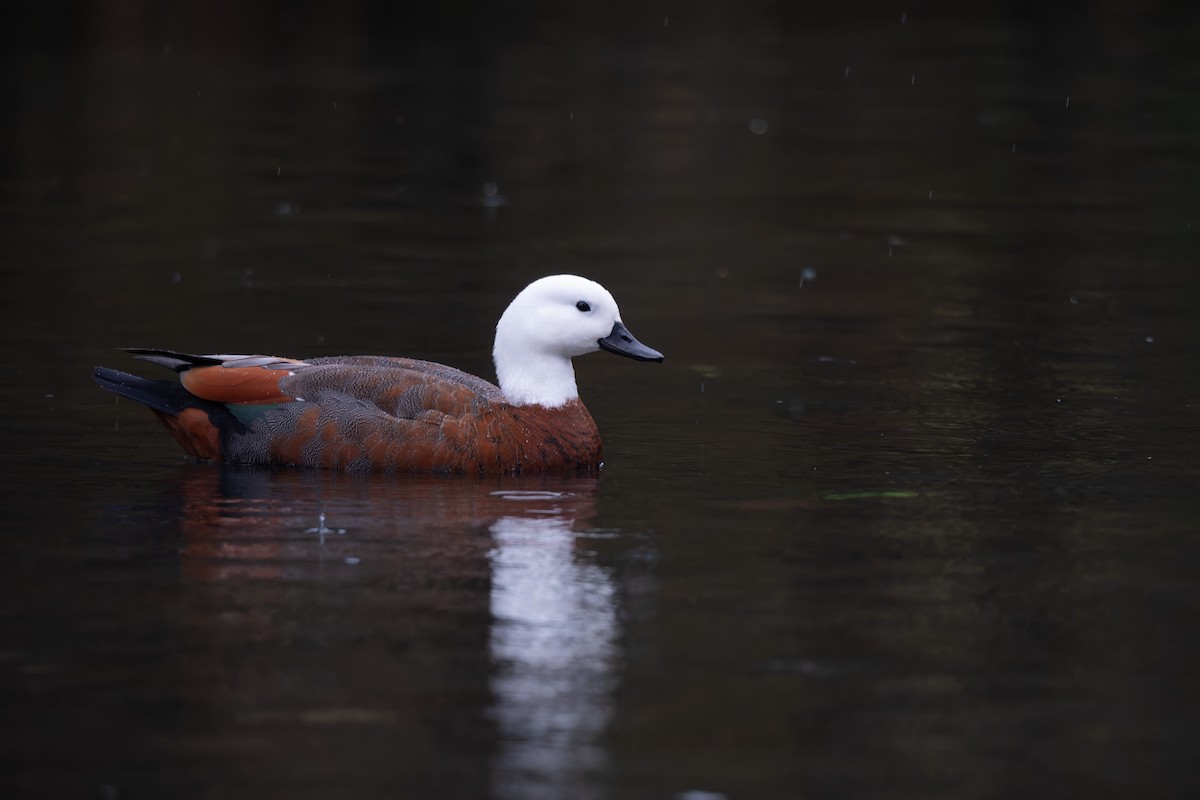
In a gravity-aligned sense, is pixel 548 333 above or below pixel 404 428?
above

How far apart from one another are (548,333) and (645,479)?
35.9 inches

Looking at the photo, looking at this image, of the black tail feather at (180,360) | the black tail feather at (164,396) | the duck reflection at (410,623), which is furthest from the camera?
the black tail feather at (180,360)

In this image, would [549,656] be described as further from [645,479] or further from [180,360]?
[180,360]

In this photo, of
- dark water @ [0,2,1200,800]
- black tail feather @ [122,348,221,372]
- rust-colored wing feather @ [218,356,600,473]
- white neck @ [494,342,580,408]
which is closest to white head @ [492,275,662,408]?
white neck @ [494,342,580,408]

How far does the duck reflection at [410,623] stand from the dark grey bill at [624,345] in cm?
81

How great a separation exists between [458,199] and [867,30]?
16838 millimetres

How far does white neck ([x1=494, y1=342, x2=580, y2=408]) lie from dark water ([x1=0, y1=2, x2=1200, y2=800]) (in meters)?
0.48

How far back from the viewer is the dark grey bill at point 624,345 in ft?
33.7

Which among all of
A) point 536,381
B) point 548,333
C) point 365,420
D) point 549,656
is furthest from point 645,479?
point 549,656

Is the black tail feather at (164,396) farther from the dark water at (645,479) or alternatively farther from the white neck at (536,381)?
the white neck at (536,381)

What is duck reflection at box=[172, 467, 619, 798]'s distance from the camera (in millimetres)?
6109

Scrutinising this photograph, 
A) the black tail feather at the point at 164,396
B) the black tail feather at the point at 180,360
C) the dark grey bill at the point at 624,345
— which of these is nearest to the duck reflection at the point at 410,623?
the black tail feather at the point at 164,396

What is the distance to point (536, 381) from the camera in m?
10.1

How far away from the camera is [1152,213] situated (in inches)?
723
